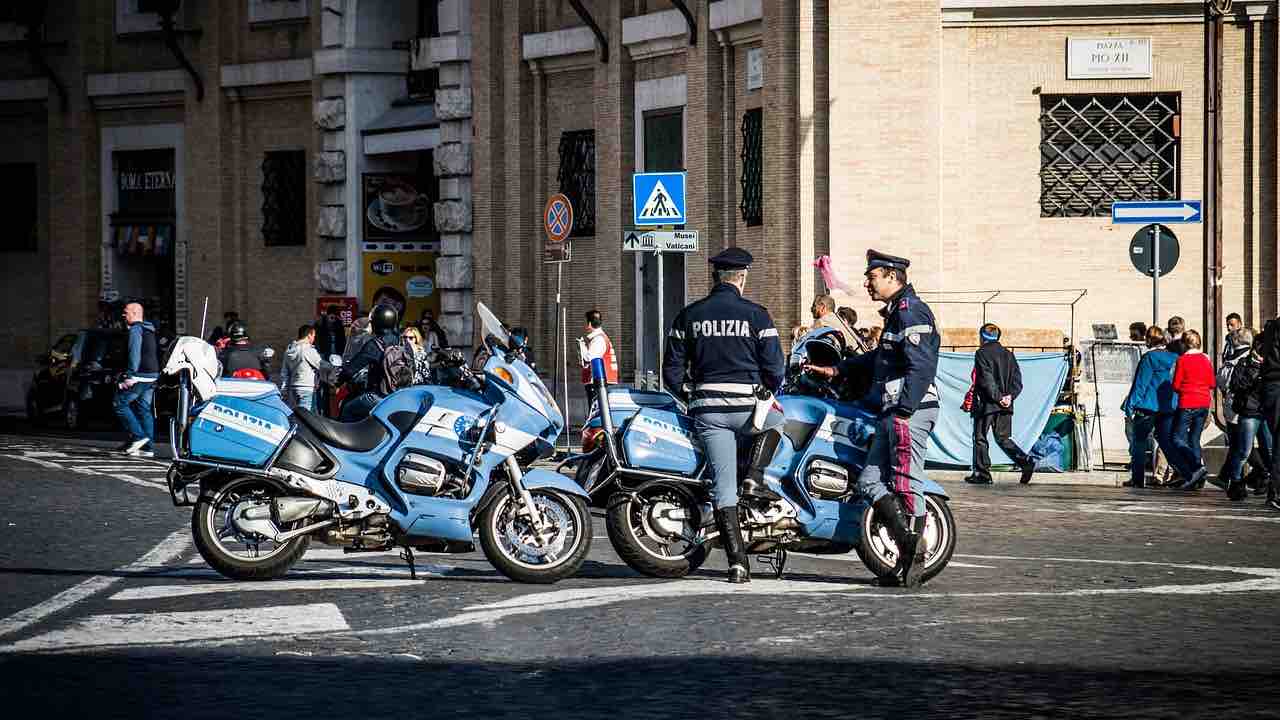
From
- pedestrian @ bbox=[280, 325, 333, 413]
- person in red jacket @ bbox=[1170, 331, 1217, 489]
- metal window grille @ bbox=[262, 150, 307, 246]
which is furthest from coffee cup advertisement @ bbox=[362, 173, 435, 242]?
person in red jacket @ bbox=[1170, 331, 1217, 489]

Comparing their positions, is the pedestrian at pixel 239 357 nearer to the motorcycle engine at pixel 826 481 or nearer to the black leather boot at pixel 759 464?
the black leather boot at pixel 759 464

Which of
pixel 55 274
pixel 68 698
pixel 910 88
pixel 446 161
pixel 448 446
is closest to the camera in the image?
pixel 68 698

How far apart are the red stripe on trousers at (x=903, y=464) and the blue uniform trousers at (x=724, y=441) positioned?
0.68m

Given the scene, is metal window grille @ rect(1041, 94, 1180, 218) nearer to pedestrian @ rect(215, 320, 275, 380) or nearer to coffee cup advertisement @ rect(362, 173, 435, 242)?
pedestrian @ rect(215, 320, 275, 380)

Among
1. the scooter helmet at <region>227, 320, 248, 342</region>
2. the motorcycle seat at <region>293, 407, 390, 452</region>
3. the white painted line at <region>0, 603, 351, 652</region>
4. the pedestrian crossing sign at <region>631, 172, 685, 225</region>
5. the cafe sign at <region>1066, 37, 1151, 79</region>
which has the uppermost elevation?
the cafe sign at <region>1066, 37, 1151, 79</region>

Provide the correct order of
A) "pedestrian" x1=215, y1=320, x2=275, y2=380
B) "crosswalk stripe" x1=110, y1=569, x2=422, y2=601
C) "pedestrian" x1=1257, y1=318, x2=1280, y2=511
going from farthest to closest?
"pedestrian" x1=215, y1=320, x2=275, y2=380
"pedestrian" x1=1257, y1=318, x2=1280, y2=511
"crosswalk stripe" x1=110, y1=569, x2=422, y2=601

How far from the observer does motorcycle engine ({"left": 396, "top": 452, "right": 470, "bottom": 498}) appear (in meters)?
10.9

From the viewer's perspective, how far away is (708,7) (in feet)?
88.3

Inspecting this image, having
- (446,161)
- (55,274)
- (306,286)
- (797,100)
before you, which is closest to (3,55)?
(55,274)

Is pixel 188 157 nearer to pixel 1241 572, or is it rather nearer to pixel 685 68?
pixel 685 68

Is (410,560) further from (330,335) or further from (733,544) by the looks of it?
(330,335)

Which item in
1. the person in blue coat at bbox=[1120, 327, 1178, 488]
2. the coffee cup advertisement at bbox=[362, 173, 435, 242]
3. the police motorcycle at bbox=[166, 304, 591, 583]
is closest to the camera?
the police motorcycle at bbox=[166, 304, 591, 583]

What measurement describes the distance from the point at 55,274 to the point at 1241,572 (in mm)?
30742

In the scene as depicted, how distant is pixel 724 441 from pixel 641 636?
2.00 m
